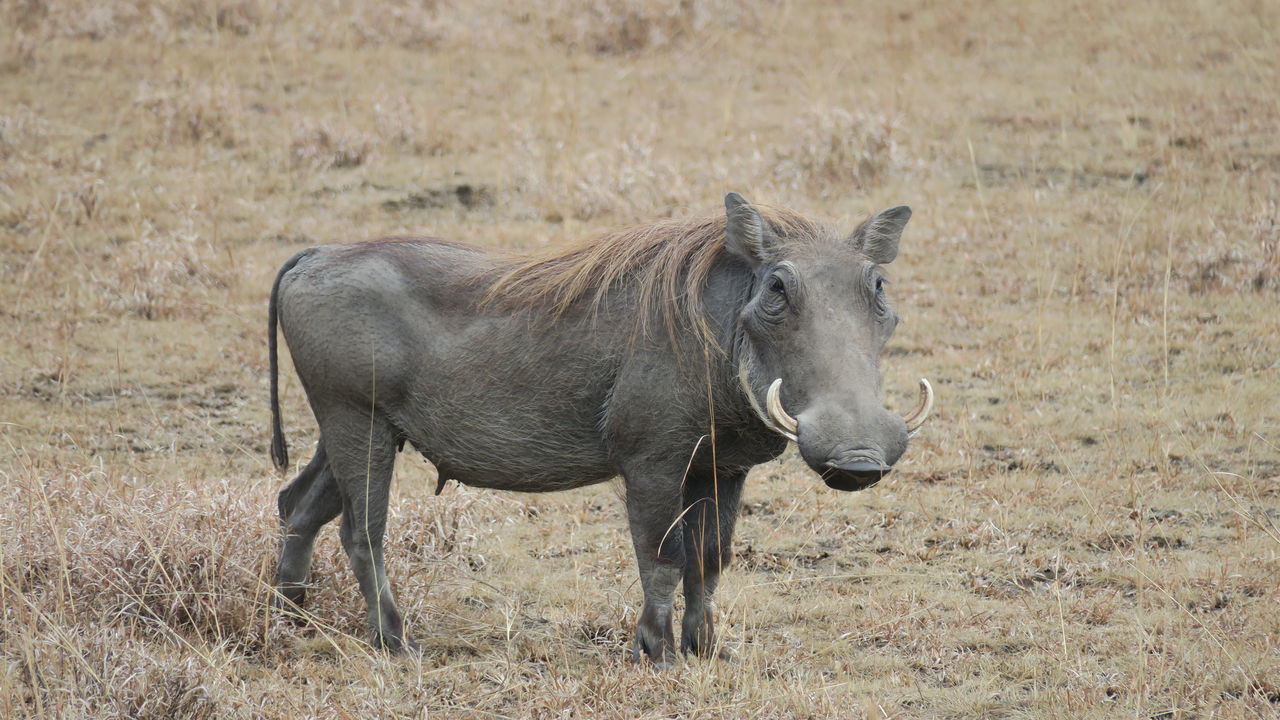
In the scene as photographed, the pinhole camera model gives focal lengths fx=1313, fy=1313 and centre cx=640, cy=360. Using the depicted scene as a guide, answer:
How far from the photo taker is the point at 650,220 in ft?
17.3

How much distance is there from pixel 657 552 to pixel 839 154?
5.72 m

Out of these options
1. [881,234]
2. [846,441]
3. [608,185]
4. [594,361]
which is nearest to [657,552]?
[594,361]

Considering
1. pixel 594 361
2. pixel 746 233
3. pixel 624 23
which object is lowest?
pixel 624 23

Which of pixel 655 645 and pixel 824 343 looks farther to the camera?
pixel 655 645

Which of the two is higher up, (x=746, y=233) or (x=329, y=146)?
(x=746, y=233)

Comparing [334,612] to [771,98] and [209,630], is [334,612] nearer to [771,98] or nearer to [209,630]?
[209,630]

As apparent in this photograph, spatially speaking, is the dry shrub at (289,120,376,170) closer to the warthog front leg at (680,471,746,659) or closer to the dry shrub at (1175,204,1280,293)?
the dry shrub at (1175,204,1280,293)

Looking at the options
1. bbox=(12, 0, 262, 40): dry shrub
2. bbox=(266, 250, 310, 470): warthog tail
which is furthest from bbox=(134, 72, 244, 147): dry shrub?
bbox=(266, 250, 310, 470): warthog tail

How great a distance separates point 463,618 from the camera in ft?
15.2

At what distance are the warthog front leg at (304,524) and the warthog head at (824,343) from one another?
1.61 metres

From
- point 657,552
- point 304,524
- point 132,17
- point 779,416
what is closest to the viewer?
point 779,416

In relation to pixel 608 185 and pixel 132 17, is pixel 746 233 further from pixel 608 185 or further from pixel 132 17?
pixel 132 17

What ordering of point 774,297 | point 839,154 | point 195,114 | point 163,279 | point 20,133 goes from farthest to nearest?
point 195,114, point 20,133, point 839,154, point 163,279, point 774,297

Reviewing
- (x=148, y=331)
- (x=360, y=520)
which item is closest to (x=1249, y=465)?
(x=360, y=520)
